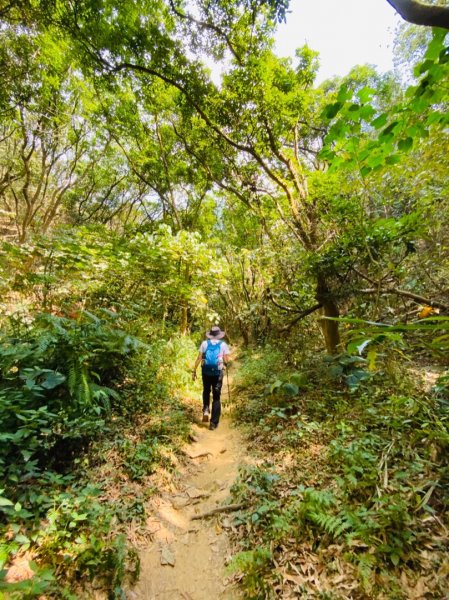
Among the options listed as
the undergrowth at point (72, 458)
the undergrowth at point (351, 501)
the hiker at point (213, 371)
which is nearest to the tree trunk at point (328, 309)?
the undergrowth at point (351, 501)

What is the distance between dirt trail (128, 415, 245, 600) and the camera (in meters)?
2.46

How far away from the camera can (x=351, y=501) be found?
272 cm

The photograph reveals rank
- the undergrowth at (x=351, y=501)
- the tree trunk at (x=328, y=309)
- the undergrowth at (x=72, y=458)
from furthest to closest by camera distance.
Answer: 1. the tree trunk at (x=328, y=309)
2. the undergrowth at (x=72, y=458)
3. the undergrowth at (x=351, y=501)

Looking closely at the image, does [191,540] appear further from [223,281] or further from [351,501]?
[223,281]

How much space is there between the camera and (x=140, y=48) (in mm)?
5914

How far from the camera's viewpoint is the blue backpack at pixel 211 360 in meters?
5.57

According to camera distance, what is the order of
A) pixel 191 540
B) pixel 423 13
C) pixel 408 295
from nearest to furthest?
pixel 423 13 → pixel 191 540 → pixel 408 295

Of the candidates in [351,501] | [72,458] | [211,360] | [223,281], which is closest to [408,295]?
[351,501]

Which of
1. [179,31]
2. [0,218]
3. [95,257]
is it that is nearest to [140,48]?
[179,31]

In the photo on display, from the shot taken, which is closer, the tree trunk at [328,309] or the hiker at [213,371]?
the hiker at [213,371]

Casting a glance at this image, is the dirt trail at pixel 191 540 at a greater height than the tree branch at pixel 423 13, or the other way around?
the tree branch at pixel 423 13

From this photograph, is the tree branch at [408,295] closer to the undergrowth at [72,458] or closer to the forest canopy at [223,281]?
the forest canopy at [223,281]

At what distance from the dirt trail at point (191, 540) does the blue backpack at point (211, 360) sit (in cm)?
157

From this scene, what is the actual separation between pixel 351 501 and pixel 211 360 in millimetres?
3393
